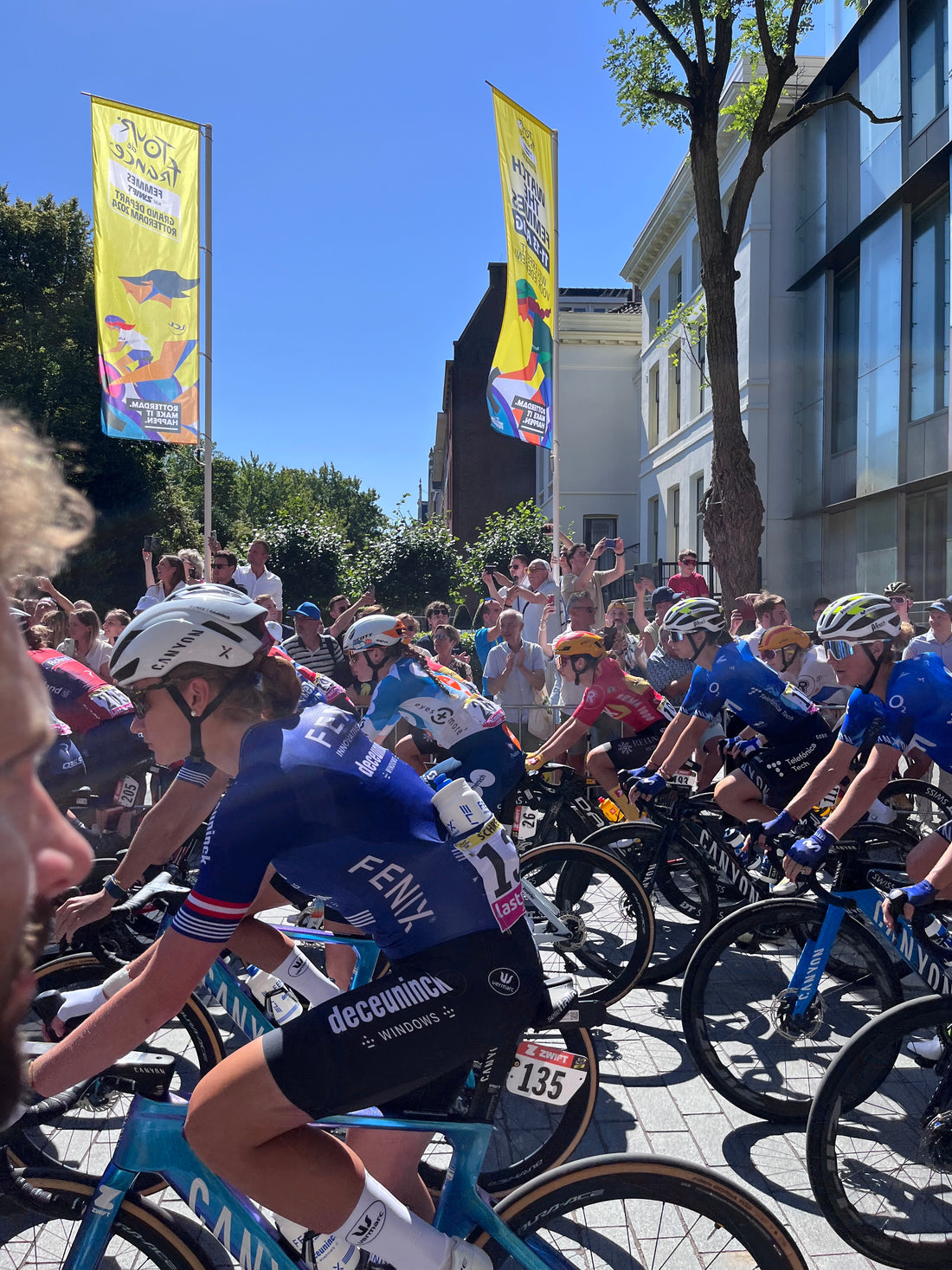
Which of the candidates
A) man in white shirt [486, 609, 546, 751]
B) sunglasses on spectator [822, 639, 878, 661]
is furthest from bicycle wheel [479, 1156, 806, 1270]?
man in white shirt [486, 609, 546, 751]

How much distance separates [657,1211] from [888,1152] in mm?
1490

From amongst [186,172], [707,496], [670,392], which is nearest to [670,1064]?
[707,496]

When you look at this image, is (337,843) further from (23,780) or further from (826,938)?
(826,938)

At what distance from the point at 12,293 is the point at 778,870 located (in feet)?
121

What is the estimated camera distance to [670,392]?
32.8 m

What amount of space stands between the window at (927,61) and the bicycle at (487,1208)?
19.9 m

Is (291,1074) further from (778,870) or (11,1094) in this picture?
(778,870)

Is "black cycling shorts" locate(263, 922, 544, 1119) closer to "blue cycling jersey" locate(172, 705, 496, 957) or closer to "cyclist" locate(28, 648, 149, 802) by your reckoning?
"blue cycling jersey" locate(172, 705, 496, 957)

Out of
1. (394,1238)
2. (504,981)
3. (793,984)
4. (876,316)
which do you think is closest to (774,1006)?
(793,984)

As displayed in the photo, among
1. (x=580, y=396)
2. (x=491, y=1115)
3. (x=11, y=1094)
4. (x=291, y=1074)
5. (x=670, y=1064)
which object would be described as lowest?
(x=670, y=1064)

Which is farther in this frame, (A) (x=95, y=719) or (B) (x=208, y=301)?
(B) (x=208, y=301)

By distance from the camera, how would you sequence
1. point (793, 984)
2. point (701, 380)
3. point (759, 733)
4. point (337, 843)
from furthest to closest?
point (701, 380), point (759, 733), point (793, 984), point (337, 843)

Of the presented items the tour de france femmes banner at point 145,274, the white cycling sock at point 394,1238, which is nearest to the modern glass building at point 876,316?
the tour de france femmes banner at point 145,274

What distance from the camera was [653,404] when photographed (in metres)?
35.6
